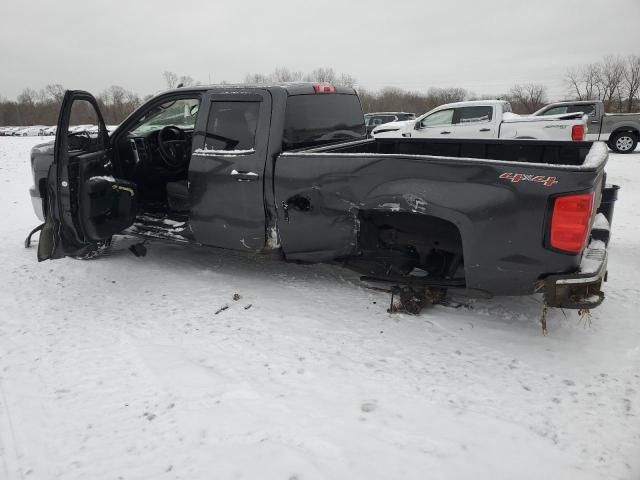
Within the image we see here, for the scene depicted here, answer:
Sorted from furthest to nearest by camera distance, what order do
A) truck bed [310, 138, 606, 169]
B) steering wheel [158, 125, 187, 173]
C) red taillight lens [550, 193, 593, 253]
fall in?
steering wheel [158, 125, 187, 173] < truck bed [310, 138, 606, 169] < red taillight lens [550, 193, 593, 253]

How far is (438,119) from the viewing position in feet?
38.3

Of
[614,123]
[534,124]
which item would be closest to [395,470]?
[534,124]

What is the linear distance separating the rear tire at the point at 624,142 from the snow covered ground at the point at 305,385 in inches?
478

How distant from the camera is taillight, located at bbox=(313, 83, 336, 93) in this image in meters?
4.34

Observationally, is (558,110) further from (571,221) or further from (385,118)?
(571,221)

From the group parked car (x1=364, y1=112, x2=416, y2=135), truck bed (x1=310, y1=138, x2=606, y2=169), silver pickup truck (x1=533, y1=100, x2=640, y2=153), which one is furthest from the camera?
parked car (x1=364, y1=112, x2=416, y2=135)


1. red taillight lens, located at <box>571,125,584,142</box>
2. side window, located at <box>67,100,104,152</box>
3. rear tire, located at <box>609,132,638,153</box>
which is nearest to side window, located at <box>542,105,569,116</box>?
rear tire, located at <box>609,132,638,153</box>

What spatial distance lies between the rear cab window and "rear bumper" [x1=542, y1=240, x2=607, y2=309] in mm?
2304

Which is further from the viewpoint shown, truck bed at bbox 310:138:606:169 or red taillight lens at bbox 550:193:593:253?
truck bed at bbox 310:138:606:169

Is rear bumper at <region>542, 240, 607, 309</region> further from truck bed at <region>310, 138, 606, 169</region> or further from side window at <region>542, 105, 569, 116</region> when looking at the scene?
side window at <region>542, 105, 569, 116</region>

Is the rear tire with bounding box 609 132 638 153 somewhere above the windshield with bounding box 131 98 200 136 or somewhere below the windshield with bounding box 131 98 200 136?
below

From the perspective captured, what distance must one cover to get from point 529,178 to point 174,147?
12.7 ft

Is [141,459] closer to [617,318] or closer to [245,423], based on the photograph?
[245,423]

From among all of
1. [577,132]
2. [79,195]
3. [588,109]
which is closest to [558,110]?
[588,109]
